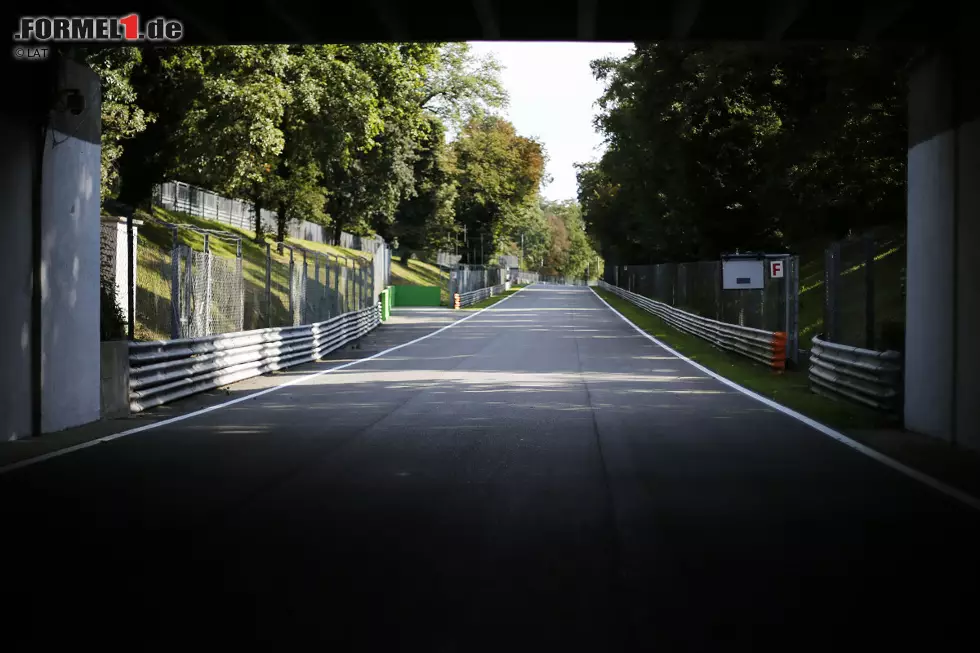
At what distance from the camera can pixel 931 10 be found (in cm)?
1157

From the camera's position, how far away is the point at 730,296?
117 ft

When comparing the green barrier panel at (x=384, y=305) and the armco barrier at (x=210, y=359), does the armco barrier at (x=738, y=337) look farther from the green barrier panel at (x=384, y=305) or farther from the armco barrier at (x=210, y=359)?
the green barrier panel at (x=384, y=305)

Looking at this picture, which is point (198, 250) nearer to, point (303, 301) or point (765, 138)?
point (303, 301)

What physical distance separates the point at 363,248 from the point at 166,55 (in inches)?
2475

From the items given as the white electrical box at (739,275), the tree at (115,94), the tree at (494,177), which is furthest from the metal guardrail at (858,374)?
the tree at (494,177)

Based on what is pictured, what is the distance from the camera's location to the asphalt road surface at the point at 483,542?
509 centimetres

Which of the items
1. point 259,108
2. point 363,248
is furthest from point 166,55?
point 363,248

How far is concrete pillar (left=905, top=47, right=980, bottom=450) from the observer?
11008mm

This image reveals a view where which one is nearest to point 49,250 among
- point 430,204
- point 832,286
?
point 832,286

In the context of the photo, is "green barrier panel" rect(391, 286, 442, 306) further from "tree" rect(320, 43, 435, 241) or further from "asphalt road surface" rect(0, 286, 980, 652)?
"asphalt road surface" rect(0, 286, 980, 652)

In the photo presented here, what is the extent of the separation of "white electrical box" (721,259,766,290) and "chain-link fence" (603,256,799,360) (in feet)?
1.10

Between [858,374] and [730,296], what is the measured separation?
20726 millimetres

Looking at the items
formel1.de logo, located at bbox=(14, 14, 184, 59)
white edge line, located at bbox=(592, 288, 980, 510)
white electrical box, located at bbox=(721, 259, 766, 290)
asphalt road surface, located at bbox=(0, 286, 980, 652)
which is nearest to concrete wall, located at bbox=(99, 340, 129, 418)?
asphalt road surface, located at bbox=(0, 286, 980, 652)

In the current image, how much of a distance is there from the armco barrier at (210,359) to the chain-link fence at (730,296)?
1045 centimetres
